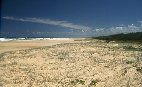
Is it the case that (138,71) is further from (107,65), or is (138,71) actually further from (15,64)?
(15,64)

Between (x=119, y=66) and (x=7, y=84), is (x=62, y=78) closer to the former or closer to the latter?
(x=7, y=84)

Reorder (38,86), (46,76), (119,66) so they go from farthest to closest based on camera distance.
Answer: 1. (119,66)
2. (46,76)
3. (38,86)

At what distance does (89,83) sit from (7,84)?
→ 5.09m

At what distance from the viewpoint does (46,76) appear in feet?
65.5

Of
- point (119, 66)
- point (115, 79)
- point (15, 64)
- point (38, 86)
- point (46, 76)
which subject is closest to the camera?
point (38, 86)

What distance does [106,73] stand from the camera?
20391mm

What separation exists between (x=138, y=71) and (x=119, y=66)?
9.95ft

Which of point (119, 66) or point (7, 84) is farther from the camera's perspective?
point (119, 66)

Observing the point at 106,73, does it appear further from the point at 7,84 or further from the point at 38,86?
the point at 7,84

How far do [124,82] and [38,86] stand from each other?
207 inches

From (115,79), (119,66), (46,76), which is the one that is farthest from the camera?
(119,66)

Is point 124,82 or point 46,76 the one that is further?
point 46,76

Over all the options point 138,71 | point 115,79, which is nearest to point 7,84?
point 115,79

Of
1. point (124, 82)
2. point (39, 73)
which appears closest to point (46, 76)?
point (39, 73)
